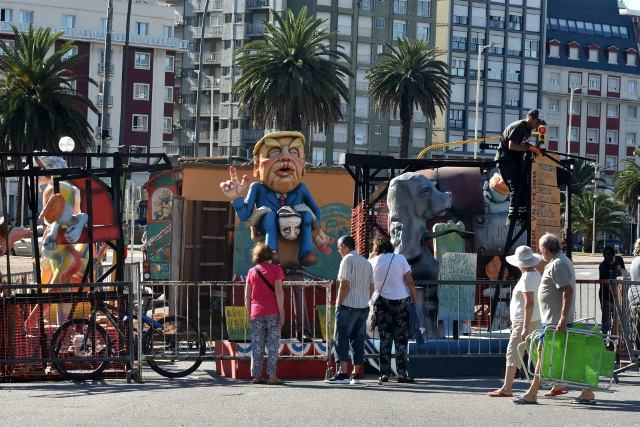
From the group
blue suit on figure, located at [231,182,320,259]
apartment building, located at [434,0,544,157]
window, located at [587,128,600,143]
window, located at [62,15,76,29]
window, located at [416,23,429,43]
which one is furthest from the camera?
window, located at [587,128,600,143]

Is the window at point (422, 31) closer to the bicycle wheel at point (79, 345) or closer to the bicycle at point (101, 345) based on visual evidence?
the bicycle at point (101, 345)

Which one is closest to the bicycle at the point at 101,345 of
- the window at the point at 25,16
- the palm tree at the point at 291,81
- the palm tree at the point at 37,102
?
the palm tree at the point at 37,102

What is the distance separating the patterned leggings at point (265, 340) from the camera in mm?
15508

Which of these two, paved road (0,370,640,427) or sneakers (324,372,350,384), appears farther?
sneakers (324,372,350,384)

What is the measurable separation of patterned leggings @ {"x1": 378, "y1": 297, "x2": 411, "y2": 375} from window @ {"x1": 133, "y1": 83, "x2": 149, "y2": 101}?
85915mm

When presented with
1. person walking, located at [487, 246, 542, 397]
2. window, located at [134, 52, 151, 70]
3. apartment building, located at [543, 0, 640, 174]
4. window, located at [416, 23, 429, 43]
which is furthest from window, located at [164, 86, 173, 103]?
person walking, located at [487, 246, 542, 397]

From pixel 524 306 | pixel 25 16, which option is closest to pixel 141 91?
pixel 25 16

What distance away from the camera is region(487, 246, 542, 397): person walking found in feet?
45.7

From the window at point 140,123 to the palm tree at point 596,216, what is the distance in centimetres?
2988

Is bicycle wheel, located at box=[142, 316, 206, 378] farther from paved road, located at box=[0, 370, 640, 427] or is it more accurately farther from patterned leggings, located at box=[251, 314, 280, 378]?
patterned leggings, located at box=[251, 314, 280, 378]

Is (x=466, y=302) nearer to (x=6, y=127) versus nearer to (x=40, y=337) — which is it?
(x=40, y=337)

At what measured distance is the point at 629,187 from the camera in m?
87.4

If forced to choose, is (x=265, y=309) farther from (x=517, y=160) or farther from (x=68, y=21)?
(x=68, y=21)

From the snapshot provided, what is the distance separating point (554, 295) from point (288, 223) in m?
7.34
